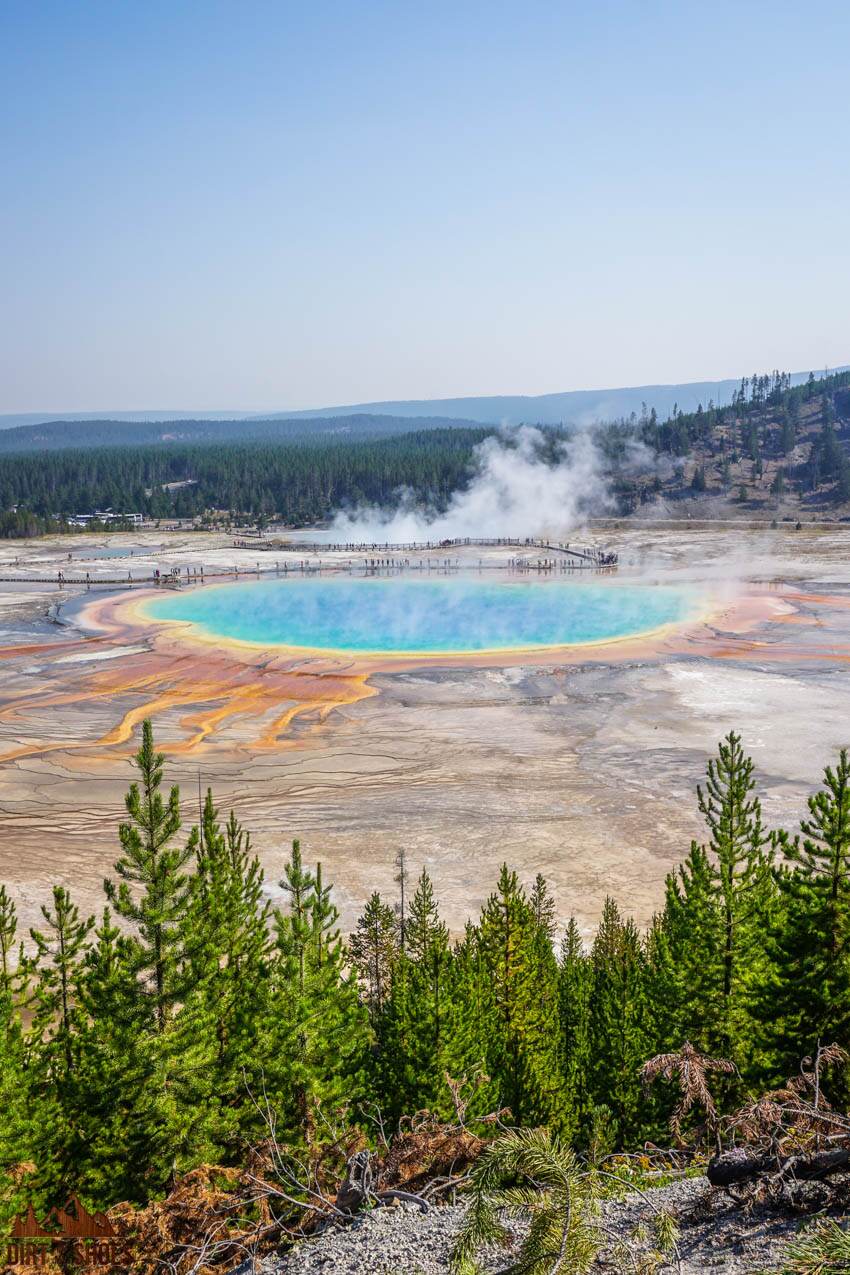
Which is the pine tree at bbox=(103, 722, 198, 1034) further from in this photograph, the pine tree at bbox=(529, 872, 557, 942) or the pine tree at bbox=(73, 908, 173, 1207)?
the pine tree at bbox=(529, 872, 557, 942)

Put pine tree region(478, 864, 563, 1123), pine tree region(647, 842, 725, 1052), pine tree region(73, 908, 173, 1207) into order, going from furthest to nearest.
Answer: pine tree region(478, 864, 563, 1123), pine tree region(647, 842, 725, 1052), pine tree region(73, 908, 173, 1207)

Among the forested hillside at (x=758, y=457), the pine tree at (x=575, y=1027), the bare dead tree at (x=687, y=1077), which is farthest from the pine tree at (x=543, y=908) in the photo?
the forested hillside at (x=758, y=457)

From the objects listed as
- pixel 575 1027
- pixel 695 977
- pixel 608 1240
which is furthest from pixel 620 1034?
pixel 608 1240

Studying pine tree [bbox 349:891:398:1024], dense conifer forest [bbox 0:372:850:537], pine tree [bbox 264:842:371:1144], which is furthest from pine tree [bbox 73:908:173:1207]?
dense conifer forest [bbox 0:372:850:537]

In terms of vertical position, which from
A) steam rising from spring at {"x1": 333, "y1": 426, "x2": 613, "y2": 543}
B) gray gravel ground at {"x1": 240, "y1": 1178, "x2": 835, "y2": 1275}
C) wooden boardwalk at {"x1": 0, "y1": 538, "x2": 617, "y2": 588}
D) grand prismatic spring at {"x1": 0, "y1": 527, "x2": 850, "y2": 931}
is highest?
steam rising from spring at {"x1": 333, "y1": 426, "x2": 613, "y2": 543}

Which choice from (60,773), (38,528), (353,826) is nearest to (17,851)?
(60,773)

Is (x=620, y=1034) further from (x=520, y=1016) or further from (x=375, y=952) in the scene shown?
(x=375, y=952)

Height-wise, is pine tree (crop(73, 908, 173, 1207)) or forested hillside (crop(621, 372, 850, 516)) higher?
forested hillside (crop(621, 372, 850, 516))
